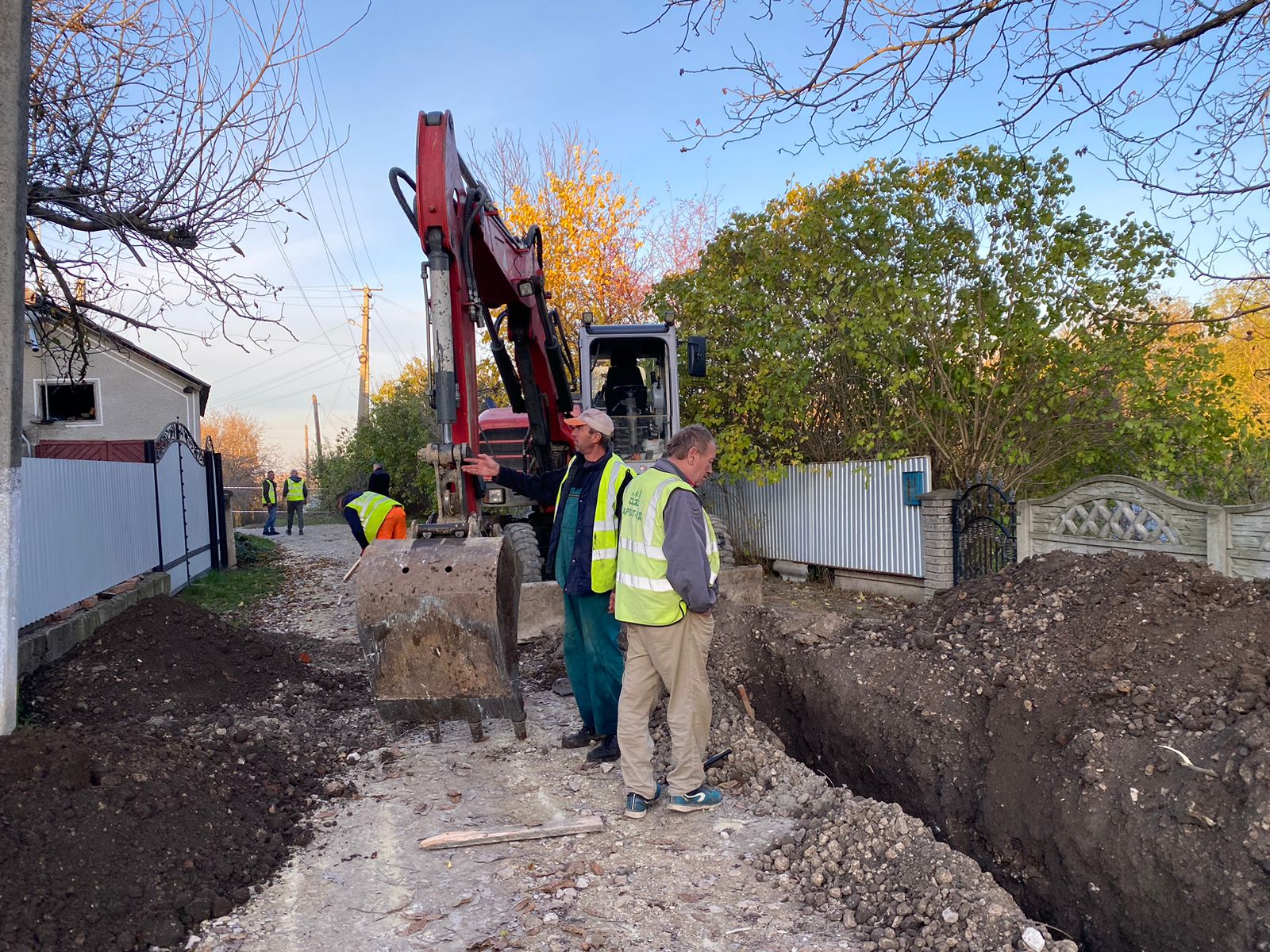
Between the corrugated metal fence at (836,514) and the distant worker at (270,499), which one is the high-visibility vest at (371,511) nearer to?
the corrugated metal fence at (836,514)

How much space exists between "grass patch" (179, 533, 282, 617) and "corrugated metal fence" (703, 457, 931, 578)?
22.7ft

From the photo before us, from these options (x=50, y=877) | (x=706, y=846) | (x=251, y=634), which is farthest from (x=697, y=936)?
(x=251, y=634)

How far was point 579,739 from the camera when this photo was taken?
5.40 meters

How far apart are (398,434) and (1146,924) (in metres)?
26.2

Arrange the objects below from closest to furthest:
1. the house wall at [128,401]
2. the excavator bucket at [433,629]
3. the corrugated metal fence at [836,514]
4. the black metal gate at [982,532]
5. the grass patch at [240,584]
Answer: the excavator bucket at [433,629] → the black metal gate at [982,532] → the corrugated metal fence at [836,514] → the grass patch at [240,584] → the house wall at [128,401]

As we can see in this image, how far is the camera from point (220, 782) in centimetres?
438

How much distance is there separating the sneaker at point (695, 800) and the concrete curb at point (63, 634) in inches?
170

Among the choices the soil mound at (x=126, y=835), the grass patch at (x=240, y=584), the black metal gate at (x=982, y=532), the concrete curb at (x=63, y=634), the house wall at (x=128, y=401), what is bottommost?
the grass patch at (x=240, y=584)

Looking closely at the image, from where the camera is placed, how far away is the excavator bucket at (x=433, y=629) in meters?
4.50

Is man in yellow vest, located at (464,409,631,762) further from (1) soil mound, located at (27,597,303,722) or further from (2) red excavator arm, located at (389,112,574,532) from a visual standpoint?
(1) soil mound, located at (27,597,303,722)

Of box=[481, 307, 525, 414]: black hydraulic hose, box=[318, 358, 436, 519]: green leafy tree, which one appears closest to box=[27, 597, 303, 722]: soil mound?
box=[481, 307, 525, 414]: black hydraulic hose

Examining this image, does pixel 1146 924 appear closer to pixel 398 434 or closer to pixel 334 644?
pixel 334 644

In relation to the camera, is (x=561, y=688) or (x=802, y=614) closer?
(x=561, y=688)

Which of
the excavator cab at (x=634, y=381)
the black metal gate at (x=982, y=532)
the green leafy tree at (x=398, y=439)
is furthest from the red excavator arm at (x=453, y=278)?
the green leafy tree at (x=398, y=439)
